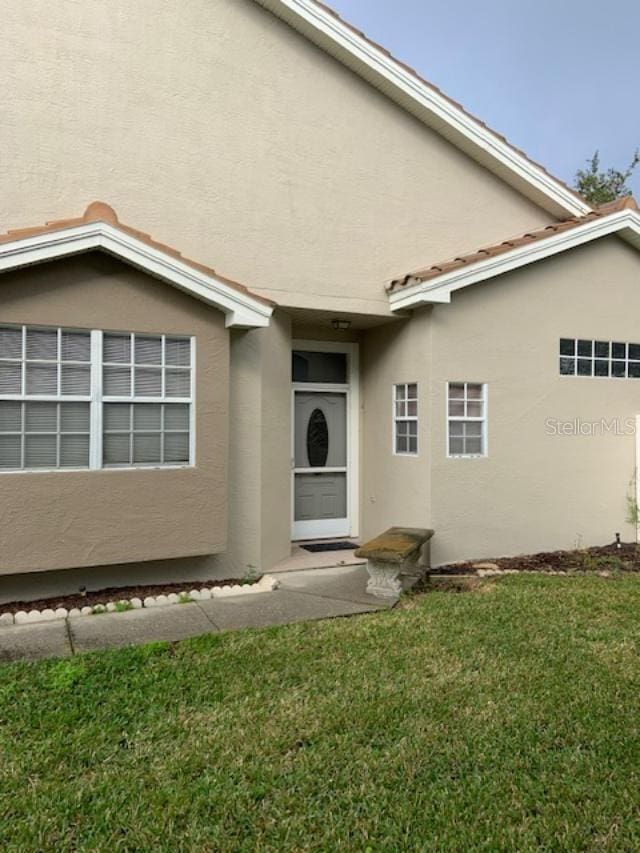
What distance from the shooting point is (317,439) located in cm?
998

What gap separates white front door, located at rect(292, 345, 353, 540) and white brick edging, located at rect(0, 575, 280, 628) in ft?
7.03

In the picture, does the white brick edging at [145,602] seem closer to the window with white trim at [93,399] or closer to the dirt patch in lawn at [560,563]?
the window with white trim at [93,399]

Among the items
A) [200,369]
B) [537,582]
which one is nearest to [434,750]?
[537,582]

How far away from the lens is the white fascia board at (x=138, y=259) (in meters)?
6.21

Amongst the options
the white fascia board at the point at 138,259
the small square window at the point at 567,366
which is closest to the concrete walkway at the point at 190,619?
the white fascia board at the point at 138,259

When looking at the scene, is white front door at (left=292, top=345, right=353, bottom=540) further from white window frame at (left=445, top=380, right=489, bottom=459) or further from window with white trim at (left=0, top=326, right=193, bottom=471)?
window with white trim at (left=0, top=326, right=193, bottom=471)

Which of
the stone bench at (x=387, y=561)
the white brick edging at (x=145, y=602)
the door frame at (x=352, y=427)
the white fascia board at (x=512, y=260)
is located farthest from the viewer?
the door frame at (x=352, y=427)

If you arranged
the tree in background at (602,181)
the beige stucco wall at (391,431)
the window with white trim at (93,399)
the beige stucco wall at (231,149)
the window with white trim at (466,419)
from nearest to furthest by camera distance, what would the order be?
the window with white trim at (93,399) < the beige stucco wall at (231,149) < the beige stucco wall at (391,431) < the window with white trim at (466,419) < the tree in background at (602,181)

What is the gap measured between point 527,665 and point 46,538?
15.9 feet

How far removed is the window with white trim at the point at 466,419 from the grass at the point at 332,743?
11.0ft

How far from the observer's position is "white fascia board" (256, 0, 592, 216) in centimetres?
838

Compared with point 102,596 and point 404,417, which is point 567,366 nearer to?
point 404,417

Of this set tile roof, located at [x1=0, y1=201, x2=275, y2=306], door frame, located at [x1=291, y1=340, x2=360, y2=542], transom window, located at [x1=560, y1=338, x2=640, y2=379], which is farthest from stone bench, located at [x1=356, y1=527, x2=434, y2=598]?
transom window, located at [x1=560, y1=338, x2=640, y2=379]

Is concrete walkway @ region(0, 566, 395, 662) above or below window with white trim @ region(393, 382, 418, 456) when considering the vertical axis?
below
